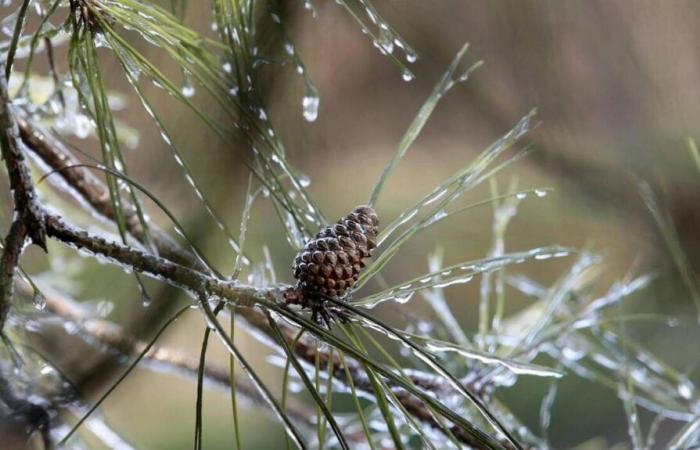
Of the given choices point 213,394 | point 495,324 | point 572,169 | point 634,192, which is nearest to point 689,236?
point 634,192

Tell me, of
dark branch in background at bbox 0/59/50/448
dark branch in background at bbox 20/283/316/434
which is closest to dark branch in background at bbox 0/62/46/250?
dark branch in background at bbox 0/59/50/448

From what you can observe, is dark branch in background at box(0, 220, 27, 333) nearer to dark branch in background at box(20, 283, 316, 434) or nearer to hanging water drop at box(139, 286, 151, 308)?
hanging water drop at box(139, 286, 151, 308)

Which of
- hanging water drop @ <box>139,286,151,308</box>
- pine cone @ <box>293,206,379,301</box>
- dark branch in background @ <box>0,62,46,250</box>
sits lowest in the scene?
pine cone @ <box>293,206,379,301</box>

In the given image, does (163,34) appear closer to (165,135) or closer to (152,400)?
(165,135)

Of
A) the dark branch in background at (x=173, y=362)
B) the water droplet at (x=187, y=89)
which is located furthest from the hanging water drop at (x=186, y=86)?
the dark branch in background at (x=173, y=362)

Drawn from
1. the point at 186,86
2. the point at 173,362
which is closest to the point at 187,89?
→ the point at 186,86

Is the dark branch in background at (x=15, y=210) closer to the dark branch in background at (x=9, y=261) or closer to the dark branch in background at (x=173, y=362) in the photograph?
the dark branch in background at (x=9, y=261)
